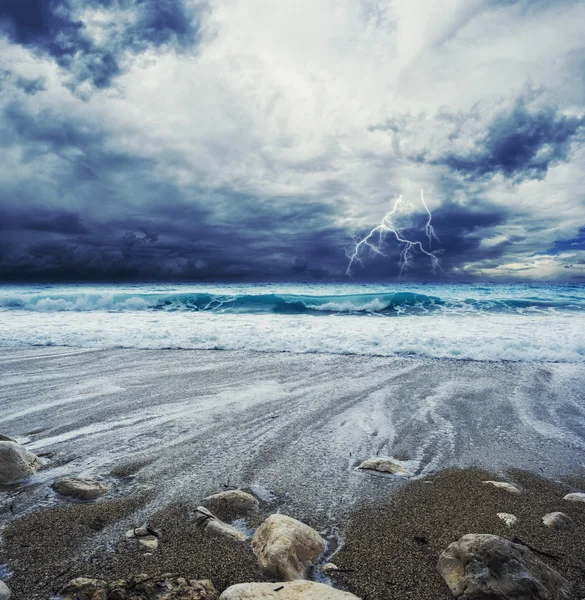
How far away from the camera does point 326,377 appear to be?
18.8 ft

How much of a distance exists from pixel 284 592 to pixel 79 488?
65.4 inches

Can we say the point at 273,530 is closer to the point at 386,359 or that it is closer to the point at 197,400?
the point at 197,400

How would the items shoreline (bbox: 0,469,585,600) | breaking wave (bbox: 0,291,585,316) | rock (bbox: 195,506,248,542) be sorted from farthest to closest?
breaking wave (bbox: 0,291,585,316), rock (bbox: 195,506,248,542), shoreline (bbox: 0,469,585,600)

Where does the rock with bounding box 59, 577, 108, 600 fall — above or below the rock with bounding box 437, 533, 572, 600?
below

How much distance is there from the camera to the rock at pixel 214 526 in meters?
1.97

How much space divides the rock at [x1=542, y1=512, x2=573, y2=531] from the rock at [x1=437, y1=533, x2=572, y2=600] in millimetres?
607

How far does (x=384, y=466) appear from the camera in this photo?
287cm

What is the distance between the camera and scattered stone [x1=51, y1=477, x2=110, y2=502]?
2.41 meters

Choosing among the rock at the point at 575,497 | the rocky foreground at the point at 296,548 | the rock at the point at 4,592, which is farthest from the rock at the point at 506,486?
the rock at the point at 4,592

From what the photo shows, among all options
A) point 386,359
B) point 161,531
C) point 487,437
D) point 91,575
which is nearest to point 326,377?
point 386,359

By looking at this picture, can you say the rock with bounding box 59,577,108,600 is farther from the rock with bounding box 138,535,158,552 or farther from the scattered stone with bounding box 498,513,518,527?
the scattered stone with bounding box 498,513,518,527

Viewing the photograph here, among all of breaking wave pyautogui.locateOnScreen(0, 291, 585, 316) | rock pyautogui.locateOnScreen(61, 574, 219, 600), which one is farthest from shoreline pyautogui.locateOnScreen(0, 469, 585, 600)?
breaking wave pyautogui.locateOnScreen(0, 291, 585, 316)

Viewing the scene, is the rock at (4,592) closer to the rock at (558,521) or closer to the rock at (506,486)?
the rock at (558,521)

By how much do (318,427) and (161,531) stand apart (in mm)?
1986
